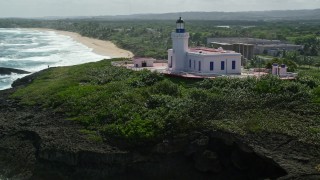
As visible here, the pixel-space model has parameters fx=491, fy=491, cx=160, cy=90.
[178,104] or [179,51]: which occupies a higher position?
[179,51]

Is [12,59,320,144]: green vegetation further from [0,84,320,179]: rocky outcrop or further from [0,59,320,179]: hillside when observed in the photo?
[0,84,320,179]: rocky outcrop

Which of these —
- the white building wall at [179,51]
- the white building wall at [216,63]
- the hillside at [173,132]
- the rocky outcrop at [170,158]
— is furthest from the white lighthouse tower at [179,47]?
the rocky outcrop at [170,158]

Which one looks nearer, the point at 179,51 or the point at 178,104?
the point at 178,104

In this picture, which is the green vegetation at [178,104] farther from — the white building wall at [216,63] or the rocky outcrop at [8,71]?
the rocky outcrop at [8,71]

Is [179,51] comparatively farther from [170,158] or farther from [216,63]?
[170,158]

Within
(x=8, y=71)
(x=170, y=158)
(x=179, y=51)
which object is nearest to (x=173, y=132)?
(x=170, y=158)

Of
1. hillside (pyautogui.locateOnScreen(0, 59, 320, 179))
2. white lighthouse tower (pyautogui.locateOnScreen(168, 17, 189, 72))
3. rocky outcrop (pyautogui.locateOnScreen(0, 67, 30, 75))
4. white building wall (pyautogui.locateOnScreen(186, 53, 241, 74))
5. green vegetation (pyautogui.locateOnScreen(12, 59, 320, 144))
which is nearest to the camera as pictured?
hillside (pyautogui.locateOnScreen(0, 59, 320, 179))

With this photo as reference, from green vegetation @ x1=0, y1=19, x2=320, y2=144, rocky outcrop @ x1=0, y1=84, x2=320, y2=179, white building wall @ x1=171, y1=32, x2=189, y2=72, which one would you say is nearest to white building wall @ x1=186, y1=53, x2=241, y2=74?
white building wall @ x1=171, y1=32, x2=189, y2=72
